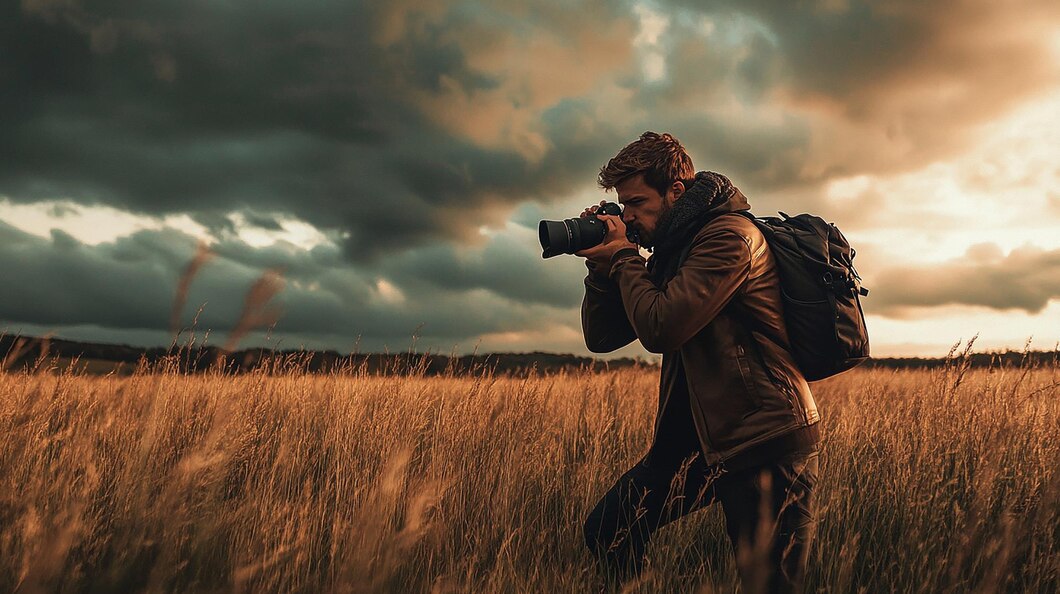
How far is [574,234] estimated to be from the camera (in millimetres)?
2406

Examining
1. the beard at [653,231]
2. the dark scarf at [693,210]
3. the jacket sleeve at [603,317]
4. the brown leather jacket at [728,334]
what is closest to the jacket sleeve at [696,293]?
the brown leather jacket at [728,334]

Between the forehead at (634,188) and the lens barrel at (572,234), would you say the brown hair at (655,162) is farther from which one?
the lens barrel at (572,234)

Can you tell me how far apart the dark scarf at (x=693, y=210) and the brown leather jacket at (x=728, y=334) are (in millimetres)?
80

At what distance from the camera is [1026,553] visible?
123 inches

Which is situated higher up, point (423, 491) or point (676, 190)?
point (676, 190)

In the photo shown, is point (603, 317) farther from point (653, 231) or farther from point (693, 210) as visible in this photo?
point (693, 210)

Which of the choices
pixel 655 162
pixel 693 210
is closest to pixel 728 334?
pixel 693 210

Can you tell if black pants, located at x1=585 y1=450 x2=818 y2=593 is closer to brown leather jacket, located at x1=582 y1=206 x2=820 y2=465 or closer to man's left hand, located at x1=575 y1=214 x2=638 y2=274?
brown leather jacket, located at x1=582 y1=206 x2=820 y2=465

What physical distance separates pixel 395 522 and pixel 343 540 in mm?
462

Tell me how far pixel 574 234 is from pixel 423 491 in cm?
119

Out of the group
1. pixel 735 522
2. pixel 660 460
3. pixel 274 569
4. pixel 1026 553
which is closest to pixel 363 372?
pixel 274 569

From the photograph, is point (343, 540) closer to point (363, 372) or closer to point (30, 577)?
point (30, 577)

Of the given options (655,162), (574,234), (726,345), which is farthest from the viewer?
(574,234)

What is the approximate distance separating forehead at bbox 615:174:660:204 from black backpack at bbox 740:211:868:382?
46 cm
